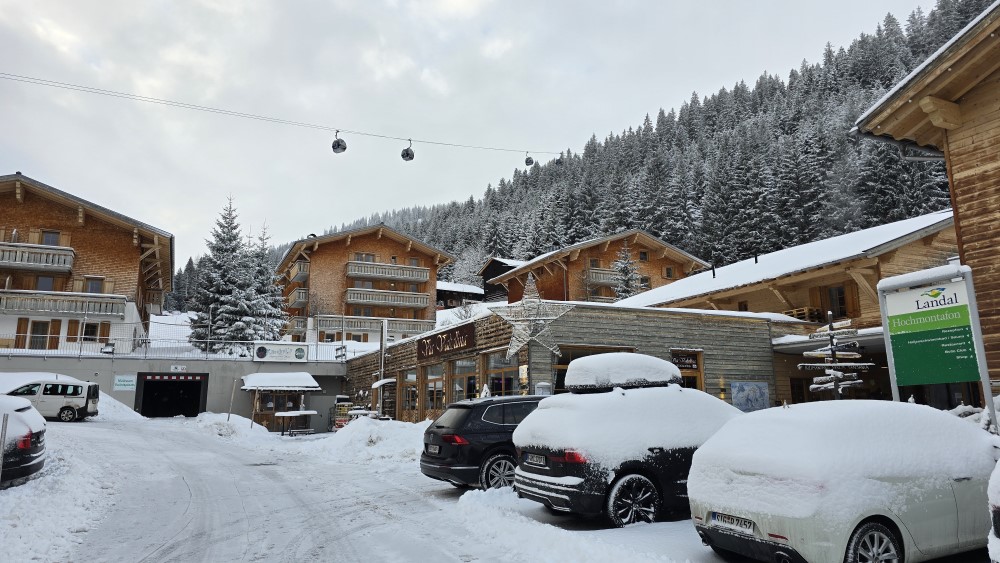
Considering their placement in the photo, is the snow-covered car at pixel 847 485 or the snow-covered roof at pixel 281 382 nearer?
the snow-covered car at pixel 847 485

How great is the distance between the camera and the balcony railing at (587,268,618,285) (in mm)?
45219

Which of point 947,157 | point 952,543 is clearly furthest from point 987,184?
point 952,543

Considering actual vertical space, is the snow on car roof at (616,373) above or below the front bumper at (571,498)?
above

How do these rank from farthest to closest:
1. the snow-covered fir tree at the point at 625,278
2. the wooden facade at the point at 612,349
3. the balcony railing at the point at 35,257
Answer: the snow-covered fir tree at the point at 625,278 → the balcony railing at the point at 35,257 → the wooden facade at the point at 612,349

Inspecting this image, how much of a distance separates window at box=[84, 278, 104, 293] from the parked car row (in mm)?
39658

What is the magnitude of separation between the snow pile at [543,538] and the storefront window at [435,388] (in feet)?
44.1

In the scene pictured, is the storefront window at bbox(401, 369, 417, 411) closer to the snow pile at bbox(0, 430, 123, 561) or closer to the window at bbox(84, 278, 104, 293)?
the snow pile at bbox(0, 430, 123, 561)

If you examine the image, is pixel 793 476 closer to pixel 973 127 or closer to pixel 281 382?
pixel 973 127

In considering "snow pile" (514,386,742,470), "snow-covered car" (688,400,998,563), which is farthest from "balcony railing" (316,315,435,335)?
"snow-covered car" (688,400,998,563)

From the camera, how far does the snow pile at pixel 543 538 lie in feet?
19.4

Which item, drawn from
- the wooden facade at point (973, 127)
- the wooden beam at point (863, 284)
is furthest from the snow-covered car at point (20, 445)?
the wooden beam at point (863, 284)

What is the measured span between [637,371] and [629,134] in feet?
343

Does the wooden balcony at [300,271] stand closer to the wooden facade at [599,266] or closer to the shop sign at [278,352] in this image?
the shop sign at [278,352]

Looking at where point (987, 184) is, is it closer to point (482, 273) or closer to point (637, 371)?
point (637, 371)
